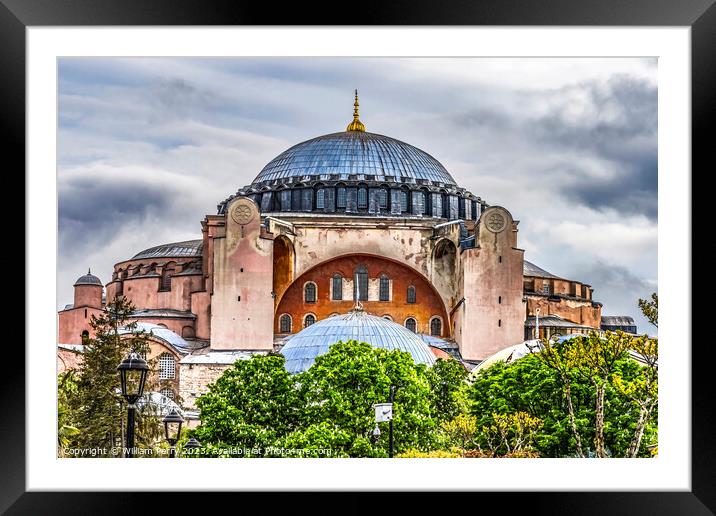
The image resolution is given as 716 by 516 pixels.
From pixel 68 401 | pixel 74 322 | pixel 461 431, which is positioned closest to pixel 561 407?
pixel 461 431

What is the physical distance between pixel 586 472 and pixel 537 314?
23068mm

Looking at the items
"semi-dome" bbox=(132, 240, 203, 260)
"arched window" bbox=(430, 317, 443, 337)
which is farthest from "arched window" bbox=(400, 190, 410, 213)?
"semi-dome" bbox=(132, 240, 203, 260)

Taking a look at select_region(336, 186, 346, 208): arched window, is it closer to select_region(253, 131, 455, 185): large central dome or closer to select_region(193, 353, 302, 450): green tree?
select_region(253, 131, 455, 185): large central dome

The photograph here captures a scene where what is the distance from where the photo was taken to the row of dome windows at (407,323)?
33.8 metres

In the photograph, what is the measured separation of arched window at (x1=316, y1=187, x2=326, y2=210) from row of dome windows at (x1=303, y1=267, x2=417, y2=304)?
2.78m

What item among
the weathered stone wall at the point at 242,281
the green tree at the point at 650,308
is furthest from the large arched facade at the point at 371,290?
the green tree at the point at 650,308

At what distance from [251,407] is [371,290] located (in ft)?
49.3

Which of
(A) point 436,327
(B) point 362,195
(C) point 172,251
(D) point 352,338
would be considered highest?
(B) point 362,195

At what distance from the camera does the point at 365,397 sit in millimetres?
19531

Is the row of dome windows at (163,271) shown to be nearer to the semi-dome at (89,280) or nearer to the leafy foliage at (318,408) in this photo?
the semi-dome at (89,280)

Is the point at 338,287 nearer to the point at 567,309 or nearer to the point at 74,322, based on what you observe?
the point at 567,309
